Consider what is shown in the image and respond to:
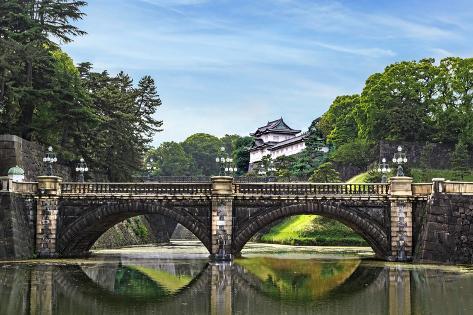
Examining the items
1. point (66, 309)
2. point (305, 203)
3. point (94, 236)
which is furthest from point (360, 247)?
point (66, 309)

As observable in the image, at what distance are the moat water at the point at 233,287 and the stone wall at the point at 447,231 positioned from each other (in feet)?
7.33

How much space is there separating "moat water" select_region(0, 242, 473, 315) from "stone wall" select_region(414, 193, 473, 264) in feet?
7.33

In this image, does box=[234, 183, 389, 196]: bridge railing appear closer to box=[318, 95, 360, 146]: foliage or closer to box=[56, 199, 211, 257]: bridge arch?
box=[56, 199, 211, 257]: bridge arch

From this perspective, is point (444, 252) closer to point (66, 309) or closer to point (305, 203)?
point (305, 203)

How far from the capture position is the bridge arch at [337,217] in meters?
47.2

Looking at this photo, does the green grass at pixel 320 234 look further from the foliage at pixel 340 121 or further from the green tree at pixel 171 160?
the green tree at pixel 171 160

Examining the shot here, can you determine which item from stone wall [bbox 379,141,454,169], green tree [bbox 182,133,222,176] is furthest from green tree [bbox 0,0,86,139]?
green tree [bbox 182,133,222,176]

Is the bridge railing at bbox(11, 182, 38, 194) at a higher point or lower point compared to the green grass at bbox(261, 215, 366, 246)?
higher

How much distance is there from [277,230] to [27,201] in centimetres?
3641

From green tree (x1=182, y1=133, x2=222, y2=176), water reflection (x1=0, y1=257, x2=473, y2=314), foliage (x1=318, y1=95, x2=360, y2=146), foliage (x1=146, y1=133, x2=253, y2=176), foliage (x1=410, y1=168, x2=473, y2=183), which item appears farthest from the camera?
green tree (x1=182, y1=133, x2=222, y2=176)

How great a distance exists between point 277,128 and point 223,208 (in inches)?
3473

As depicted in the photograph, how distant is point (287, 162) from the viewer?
329 ft

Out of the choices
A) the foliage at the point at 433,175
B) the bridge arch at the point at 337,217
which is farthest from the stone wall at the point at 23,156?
the foliage at the point at 433,175

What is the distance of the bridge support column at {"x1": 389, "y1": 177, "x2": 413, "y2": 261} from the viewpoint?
153 ft
